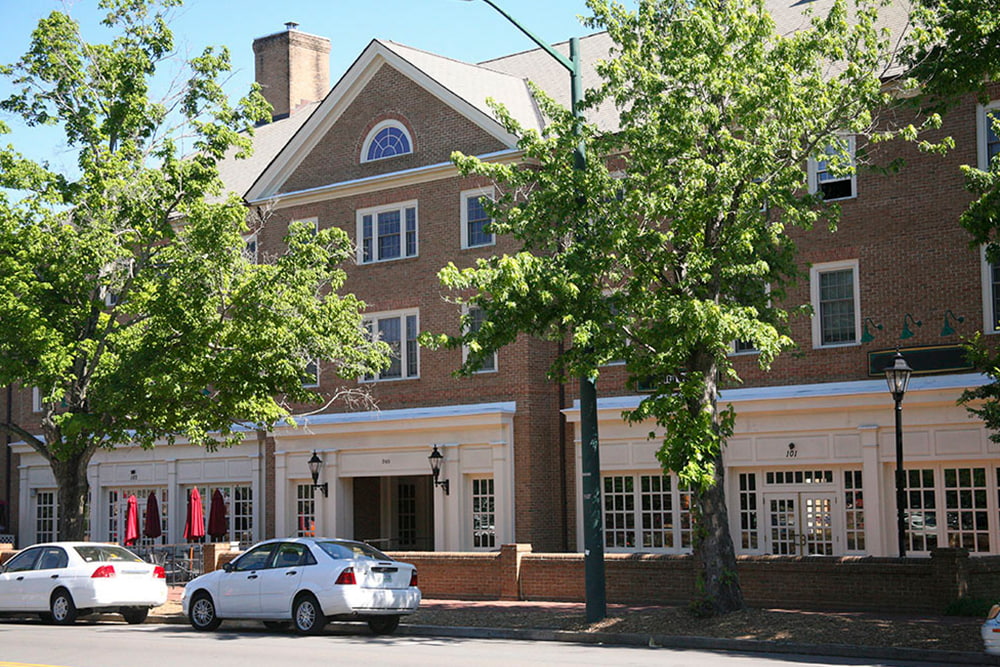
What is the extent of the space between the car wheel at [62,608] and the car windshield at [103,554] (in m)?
0.68

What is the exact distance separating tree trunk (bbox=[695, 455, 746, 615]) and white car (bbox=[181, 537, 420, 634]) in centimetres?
458

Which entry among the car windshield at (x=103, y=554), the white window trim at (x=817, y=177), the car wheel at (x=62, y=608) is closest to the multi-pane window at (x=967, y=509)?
the white window trim at (x=817, y=177)

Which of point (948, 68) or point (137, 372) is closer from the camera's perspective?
point (948, 68)

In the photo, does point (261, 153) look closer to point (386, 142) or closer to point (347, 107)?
point (347, 107)

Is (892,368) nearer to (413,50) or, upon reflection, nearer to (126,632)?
(126,632)

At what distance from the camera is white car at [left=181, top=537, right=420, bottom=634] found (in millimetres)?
18359

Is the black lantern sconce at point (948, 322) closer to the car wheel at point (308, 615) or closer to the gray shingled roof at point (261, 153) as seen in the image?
the car wheel at point (308, 615)

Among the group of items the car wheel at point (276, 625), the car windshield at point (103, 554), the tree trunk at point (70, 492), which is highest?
the tree trunk at point (70, 492)

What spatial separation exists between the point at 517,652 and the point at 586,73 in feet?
65.0

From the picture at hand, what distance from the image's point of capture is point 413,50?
32.1 metres

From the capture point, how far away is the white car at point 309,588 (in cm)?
1836

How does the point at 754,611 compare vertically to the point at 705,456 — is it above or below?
below

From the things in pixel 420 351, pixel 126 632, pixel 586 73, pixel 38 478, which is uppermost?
pixel 586 73

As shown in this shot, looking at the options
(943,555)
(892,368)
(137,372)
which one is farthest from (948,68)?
(137,372)
